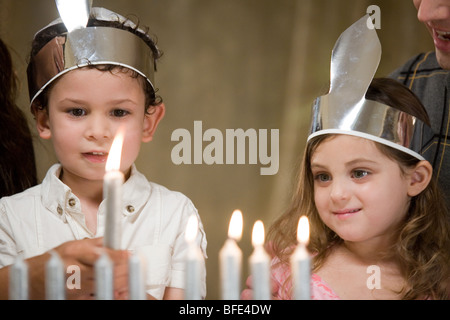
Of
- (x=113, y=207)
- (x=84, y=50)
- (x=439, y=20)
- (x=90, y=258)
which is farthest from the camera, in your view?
(x=439, y=20)

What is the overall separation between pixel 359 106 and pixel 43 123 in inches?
23.8

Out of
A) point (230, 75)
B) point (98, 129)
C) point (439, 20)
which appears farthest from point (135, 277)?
point (439, 20)

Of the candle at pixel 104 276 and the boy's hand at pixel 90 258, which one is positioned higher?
the boy's hand at pixel 90 258

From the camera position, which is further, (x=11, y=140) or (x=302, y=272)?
(x=11, y=140)

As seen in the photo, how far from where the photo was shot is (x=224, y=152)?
1.23 m

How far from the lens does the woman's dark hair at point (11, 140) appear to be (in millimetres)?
1266

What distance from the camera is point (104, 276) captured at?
715mm

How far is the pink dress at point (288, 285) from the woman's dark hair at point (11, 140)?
21.4 inches

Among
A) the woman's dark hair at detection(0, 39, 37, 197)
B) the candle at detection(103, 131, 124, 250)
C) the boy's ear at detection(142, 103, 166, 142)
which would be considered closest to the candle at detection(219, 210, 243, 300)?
the candle at detection(103, 131, 124, 250)

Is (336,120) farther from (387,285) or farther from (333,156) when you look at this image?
(387,285)

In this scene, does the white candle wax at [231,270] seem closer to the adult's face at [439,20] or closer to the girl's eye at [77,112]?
the girl's eye at [77,112]

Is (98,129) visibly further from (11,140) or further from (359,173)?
(359,173)

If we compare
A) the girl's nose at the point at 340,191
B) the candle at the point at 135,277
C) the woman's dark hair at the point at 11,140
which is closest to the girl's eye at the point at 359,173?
the girl's nose at the point at 340,191

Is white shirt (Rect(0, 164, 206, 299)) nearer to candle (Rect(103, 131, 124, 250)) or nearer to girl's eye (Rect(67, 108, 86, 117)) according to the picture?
girl's eye (Rect(67, 108, 86, 117))
